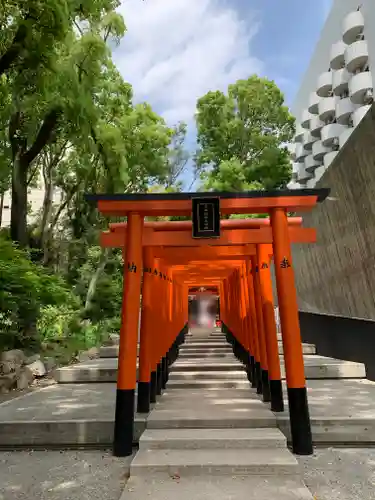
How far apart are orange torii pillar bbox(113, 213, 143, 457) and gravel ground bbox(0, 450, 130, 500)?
262 millimetres

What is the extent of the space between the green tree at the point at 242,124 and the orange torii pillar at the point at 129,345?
1783 centimetres

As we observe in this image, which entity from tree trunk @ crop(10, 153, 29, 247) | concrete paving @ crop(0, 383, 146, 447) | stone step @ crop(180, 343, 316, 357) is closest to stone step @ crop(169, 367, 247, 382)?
concrete paving @ crop(0, 383, 146, 447)

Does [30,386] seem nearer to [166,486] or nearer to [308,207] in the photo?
[166,486]

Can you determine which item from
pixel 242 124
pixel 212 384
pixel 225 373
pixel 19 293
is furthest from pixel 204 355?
Answer: pixel 242 124

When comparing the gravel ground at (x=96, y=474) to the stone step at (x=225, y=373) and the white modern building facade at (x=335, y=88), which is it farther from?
the white modern building facade at (x=335, y=88)

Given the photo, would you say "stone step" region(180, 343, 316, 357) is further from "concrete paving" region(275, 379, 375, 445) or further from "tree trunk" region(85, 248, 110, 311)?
"tree trunk" region(85, 248, 110, 311)

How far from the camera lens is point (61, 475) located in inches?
159

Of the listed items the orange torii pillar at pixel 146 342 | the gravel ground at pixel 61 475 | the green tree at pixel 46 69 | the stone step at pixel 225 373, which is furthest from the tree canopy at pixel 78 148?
the gravel ground at pixel 61 475

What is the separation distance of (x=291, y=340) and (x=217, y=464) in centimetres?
156

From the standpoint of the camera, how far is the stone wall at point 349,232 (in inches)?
282

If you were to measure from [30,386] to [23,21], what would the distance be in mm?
6875

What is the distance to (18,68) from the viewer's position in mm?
7348

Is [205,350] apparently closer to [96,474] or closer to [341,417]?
[341,417]

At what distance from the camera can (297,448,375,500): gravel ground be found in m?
3.51
